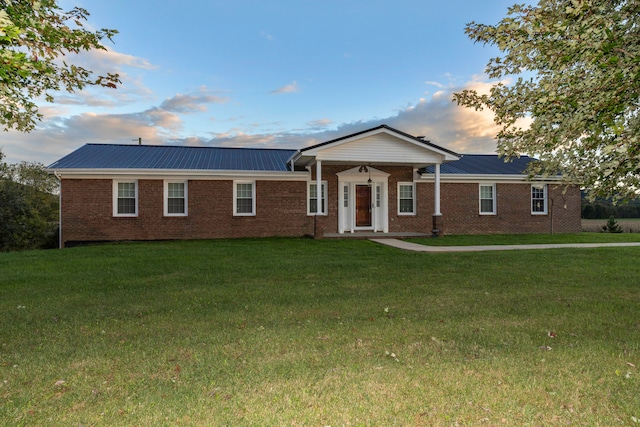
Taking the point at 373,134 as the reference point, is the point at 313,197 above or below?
below

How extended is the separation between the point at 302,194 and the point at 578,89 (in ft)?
47.3

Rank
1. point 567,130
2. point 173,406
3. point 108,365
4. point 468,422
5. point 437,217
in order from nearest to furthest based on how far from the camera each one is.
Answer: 1. point 468,422
2. point 173,406
3. point 108,365
4. point 567,130
5. point 437,217

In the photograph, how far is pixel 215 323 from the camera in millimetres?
5121

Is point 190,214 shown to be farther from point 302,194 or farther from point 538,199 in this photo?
point 538,199

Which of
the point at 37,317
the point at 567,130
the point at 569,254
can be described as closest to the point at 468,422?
the point at 567,130

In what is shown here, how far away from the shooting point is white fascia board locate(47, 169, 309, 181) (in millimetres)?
16516

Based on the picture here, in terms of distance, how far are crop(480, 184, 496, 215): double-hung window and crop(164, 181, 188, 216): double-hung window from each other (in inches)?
548

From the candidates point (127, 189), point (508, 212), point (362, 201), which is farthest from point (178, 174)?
point (508, 212)

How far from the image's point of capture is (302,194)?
727 inches

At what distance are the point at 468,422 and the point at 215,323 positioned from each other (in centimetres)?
328

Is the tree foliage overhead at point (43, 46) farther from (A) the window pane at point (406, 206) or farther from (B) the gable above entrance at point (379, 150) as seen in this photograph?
(A) the window pane at point (406, 206)

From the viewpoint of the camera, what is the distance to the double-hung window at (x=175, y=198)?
17469 millimetres

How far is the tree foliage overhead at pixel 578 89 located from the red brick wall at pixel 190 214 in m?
13.1

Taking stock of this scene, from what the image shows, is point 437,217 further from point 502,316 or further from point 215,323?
point 215,323
